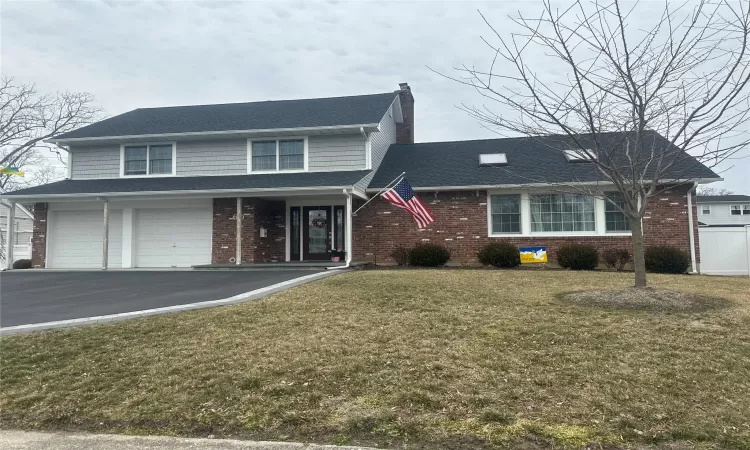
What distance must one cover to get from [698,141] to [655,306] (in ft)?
9.05

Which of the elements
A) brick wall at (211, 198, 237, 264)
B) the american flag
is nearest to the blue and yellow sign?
the american flag

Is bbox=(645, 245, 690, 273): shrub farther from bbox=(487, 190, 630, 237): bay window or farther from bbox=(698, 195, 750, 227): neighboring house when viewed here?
bbox=(698, 195, 750, 227): neighboring house

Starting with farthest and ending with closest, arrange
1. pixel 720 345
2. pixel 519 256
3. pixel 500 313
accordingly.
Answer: pixel 519 256, pixel 500 313, pixel 720 345

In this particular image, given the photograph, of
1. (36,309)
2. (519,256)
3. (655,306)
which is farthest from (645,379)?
(519,256)

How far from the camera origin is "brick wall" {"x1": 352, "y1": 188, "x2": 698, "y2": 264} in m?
14.6

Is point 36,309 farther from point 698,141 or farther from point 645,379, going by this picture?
point 698,141

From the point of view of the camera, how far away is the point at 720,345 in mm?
5148

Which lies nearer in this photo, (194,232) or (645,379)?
(645,379)

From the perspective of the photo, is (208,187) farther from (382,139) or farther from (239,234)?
(382,139)

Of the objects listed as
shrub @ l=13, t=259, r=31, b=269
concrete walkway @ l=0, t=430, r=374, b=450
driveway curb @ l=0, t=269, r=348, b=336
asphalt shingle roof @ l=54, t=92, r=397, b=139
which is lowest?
concrete walkway @ l=0, t=430, r=374, b=450

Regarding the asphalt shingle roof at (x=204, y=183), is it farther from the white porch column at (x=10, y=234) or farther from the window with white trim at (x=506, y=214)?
the window with white trim at (x=506, y=214)

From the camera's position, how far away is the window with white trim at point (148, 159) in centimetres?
1791

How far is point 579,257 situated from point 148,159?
15.7 meters

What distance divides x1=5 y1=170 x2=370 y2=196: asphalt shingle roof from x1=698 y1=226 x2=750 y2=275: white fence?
11007 mm
